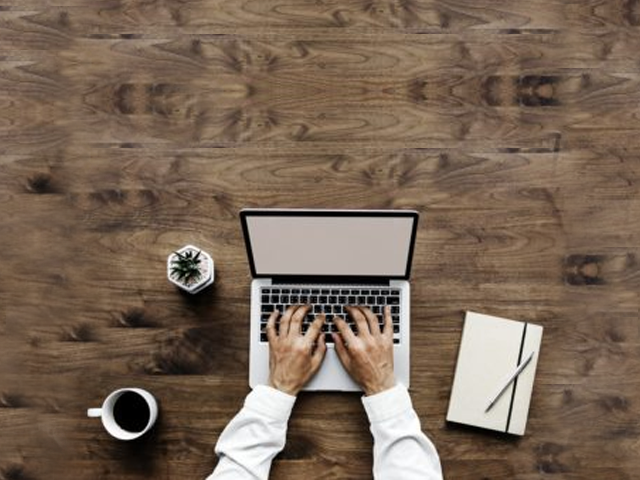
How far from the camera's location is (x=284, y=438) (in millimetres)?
1188

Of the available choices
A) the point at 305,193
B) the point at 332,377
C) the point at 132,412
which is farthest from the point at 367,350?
the point at 132,412

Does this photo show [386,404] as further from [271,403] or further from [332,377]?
[271,403]

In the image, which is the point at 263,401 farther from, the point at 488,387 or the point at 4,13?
the point at 4,13

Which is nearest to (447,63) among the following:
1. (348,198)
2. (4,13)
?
(348,198)

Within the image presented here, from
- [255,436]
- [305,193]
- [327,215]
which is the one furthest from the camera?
[305,193]

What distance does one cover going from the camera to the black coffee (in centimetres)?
120

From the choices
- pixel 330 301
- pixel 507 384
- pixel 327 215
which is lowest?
pixel 507 384

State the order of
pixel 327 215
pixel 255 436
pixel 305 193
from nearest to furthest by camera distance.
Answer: pixel 327 215 → pixel 255 436 → pixel 305 193

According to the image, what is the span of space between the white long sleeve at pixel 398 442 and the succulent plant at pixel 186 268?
42cm

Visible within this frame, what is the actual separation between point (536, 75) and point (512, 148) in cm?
18

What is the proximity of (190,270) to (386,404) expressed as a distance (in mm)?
466

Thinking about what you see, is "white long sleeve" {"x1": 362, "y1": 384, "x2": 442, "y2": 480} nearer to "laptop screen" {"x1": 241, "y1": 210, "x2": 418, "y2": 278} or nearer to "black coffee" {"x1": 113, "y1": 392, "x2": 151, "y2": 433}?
"laptop screen" {"x1": 241, "y1": 210, "x2": 418, "y2": 278}

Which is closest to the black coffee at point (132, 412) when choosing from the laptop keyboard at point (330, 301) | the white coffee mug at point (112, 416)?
the white coffee mug at point (112, 416)

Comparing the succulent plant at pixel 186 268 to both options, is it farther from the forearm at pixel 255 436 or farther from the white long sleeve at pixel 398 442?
the white long sleeve at pixel 398 442
